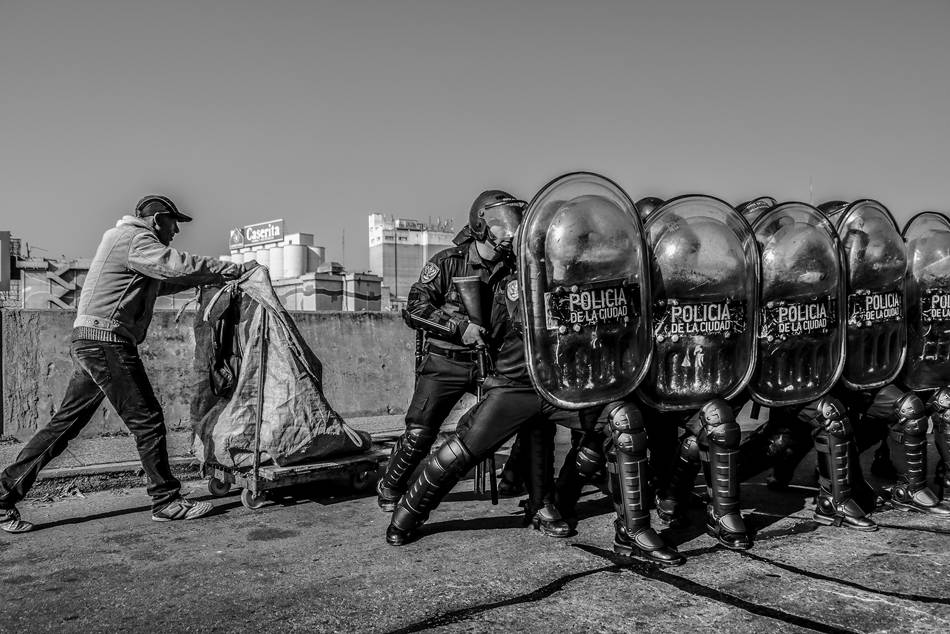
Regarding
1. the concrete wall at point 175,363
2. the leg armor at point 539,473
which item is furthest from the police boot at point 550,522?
the concrete wall at point 175,363

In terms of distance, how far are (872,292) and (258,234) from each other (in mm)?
67317

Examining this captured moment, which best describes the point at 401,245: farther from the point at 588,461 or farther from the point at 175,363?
the point at 588,461

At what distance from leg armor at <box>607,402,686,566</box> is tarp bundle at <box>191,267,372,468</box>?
2.22 metres

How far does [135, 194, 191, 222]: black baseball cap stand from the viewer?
4.71 meters

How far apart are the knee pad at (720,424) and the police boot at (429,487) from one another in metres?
1.28

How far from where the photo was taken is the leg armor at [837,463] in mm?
4402

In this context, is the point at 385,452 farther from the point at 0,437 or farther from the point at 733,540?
the point at 0,437

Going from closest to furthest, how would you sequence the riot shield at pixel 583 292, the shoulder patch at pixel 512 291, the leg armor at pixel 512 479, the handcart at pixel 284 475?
the riot shield at pixel 583 292, the shoulder patch at pixel 512 291, the handcart at pixel 284 475, the leg armor at pixel 512 479

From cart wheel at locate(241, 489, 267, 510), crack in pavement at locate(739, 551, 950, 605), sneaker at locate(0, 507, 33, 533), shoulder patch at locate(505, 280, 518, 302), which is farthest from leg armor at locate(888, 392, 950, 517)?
sneaker at locate(0, 507, 33, 533)

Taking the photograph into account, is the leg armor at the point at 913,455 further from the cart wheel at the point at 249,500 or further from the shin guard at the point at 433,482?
the cart wheel at the point at 249,500

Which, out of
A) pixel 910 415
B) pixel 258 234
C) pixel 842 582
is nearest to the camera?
pixel 842 582

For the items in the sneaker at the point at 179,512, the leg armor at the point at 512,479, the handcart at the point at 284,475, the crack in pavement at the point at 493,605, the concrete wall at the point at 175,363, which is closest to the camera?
the crack in pavement at the point at 493,605

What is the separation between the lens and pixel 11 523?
435 centimetres

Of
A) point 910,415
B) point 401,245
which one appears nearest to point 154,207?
point 910,415
